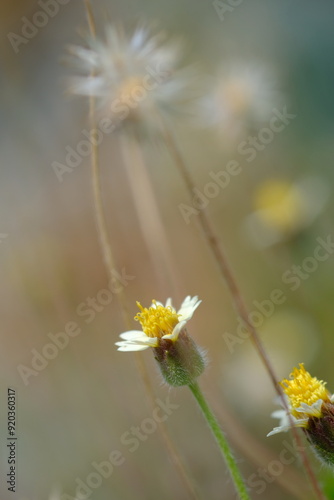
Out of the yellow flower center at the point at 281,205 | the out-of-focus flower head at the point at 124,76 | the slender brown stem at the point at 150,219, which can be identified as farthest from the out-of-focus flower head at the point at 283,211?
the out-of-focus flower head at the point at 124,76

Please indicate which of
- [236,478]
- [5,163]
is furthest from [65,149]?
[236,478]

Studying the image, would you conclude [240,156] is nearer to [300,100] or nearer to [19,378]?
[300,100]

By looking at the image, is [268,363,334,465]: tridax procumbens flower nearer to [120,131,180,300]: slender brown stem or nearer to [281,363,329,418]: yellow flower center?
[281,363,329,418]: yellow flower center

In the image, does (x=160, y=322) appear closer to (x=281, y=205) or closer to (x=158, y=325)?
(x=158, y=325)

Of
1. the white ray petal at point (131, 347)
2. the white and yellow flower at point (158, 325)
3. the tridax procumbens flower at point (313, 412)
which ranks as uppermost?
the white and yellow flower at point (158, 325)

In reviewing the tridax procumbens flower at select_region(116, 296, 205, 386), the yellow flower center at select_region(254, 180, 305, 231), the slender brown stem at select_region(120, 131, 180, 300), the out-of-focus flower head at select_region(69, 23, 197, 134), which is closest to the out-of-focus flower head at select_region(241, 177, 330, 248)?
the yellow flower center at select_region(254, 180, 305, 231)

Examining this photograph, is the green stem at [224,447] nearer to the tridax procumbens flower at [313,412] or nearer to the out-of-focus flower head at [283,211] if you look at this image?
the tridax procumbens flower at [313,412]
